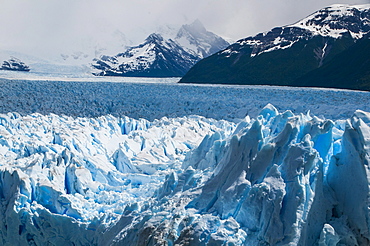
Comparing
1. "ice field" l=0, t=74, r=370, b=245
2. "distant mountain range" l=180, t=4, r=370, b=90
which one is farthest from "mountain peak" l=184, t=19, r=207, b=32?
"ice field" l=0, t=74, r=370, b=245

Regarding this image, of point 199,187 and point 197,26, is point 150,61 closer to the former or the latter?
point 197,26

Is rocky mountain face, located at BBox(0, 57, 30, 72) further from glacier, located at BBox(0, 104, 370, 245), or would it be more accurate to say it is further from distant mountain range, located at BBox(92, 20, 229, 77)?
glacier, located at BBox(0, 104, 370, 245)

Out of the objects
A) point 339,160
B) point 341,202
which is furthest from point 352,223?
point 339,160

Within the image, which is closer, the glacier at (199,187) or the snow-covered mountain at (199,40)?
the glacier at (199,187)

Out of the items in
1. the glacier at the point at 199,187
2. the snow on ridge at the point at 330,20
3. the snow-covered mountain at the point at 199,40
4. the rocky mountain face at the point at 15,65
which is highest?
the snow-covered mountain at the point at 199,40

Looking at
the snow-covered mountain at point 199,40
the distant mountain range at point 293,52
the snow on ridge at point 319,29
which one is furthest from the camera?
the snow-covered mountain at point 199,40

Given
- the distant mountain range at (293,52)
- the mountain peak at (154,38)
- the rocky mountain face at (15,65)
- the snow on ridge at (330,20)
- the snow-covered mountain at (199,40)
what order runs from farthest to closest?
the snow-covered mountain at (199,40) < the mountain peak at (154,38) < the snow on ridge at (330,20) < the distant mountain range at (293,52) < the rocky mountain face at (15,65)

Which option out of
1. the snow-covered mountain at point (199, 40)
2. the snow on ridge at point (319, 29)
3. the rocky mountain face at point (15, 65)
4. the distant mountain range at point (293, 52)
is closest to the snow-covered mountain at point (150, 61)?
the snow-covered mountain at point (199, 40)

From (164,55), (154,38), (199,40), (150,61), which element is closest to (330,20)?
(150,61)

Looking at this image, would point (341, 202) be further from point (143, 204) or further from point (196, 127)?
point (196, 127)

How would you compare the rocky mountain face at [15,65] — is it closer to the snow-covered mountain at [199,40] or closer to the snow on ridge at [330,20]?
the snow on ridge at [330,20]
